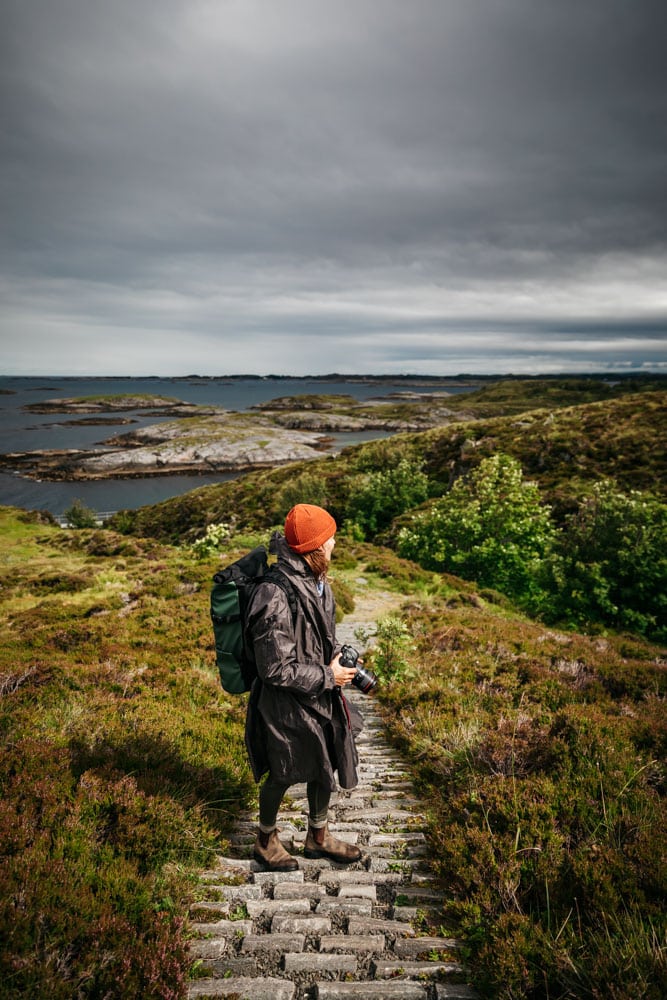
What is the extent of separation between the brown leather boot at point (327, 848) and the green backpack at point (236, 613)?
179 cm

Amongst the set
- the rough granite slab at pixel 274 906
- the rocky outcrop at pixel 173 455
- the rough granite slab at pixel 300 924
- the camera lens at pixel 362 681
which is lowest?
the rocky outcrop at pixel 173 455

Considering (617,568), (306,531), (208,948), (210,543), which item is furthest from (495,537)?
(208,948)

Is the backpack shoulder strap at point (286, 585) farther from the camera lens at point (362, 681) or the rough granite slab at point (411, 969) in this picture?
the rough granite slab at point (411, 969)

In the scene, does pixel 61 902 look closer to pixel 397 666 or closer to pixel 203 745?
pixel 203 745

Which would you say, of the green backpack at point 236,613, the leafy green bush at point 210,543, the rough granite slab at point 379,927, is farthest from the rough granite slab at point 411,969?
the leafy green bush at point 210,543

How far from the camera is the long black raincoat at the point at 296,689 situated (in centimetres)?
341

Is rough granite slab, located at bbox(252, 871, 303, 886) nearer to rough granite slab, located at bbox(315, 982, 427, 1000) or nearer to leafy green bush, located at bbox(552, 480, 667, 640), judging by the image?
rough granite slab, located at bbox(315, 982, 427, 1000)

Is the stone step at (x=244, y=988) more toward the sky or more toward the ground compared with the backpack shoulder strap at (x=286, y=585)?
more toward the ground

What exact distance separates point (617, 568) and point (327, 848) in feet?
51.3

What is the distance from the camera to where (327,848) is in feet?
13.9

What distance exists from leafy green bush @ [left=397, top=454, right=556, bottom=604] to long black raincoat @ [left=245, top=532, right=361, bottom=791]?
1650 cm

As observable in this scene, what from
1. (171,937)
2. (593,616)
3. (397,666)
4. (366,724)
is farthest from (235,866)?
(593,616)

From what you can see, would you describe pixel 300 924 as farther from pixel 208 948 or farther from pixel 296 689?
pixel 296 689

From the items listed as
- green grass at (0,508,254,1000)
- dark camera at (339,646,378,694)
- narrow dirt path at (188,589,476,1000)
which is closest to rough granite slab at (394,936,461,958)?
narrow dirt path at (188,589,476,1000)
